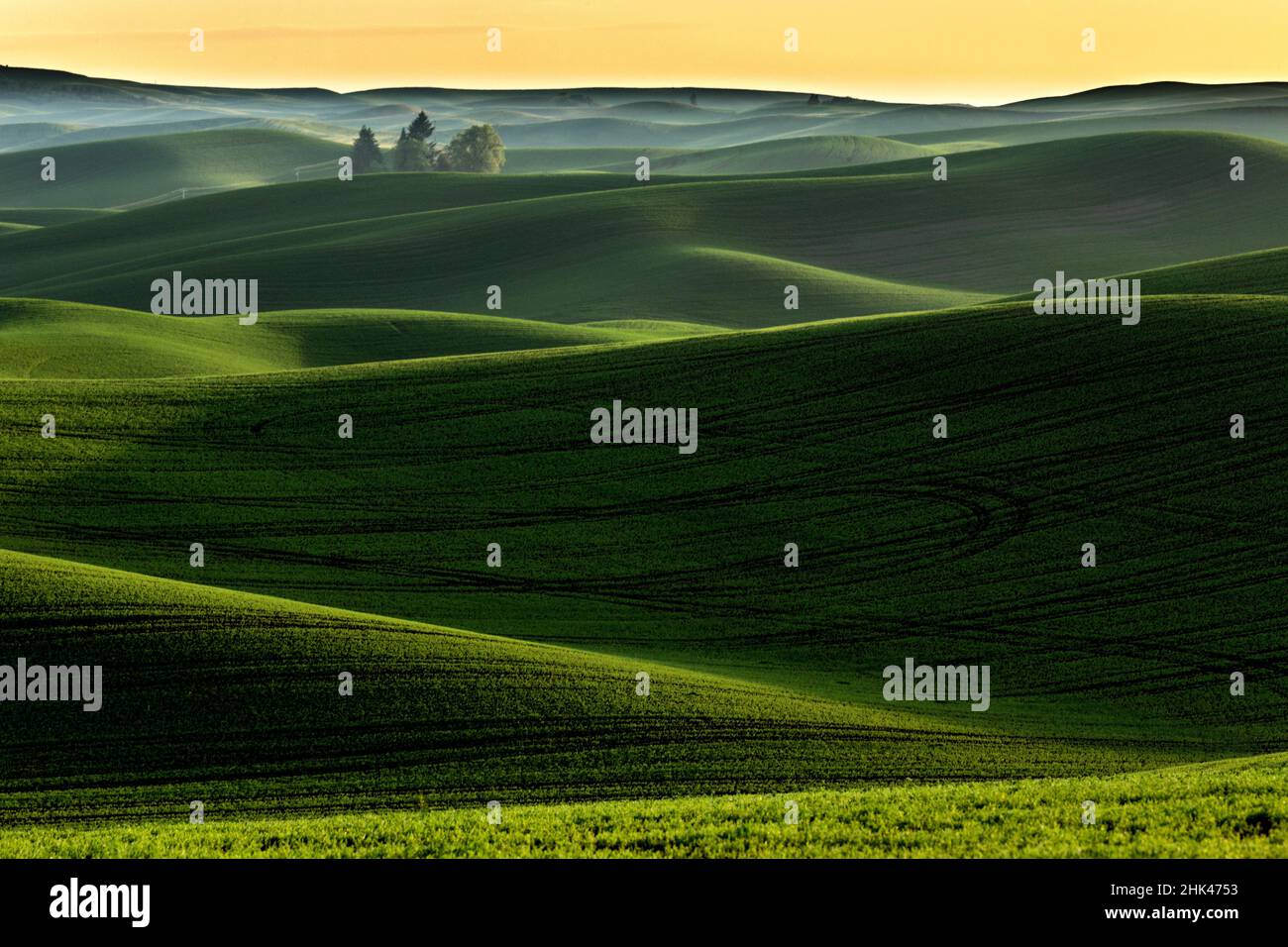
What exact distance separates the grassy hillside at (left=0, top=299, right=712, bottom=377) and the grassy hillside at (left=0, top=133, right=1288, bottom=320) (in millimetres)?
A: 17707

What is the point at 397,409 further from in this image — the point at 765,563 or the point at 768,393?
the point at 765,563

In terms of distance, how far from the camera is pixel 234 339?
66750 millimetres

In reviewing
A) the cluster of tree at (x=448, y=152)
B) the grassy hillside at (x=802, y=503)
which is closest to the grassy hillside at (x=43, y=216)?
the cluster of tree at (x=448, y=152)

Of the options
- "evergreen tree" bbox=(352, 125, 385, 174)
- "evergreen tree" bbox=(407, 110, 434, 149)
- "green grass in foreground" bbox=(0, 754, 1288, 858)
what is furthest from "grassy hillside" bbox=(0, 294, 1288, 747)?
"evergreen tree" bbox=(352, 125, 385, 174)

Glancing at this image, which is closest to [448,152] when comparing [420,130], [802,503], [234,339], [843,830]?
[420,130]

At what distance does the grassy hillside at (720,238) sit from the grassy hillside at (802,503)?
1882 inches

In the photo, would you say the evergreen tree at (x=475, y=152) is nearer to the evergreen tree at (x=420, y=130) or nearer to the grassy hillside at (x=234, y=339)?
the evergreen tree at (x=420, y=130)

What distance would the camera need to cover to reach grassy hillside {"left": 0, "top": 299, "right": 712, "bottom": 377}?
59.0 m

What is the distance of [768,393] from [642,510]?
8809mm

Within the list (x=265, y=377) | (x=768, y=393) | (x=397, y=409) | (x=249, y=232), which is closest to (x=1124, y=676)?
(x=768, y=393)

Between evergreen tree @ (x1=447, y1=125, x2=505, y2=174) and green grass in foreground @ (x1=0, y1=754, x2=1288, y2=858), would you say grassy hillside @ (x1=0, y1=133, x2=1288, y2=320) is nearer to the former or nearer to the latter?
evergreen tree @ (x1=447, y1=125, x2=505, y2=174)

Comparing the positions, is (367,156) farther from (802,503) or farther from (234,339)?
(802,503)

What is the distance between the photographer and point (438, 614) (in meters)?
28.4

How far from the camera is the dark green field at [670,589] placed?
15234mm
